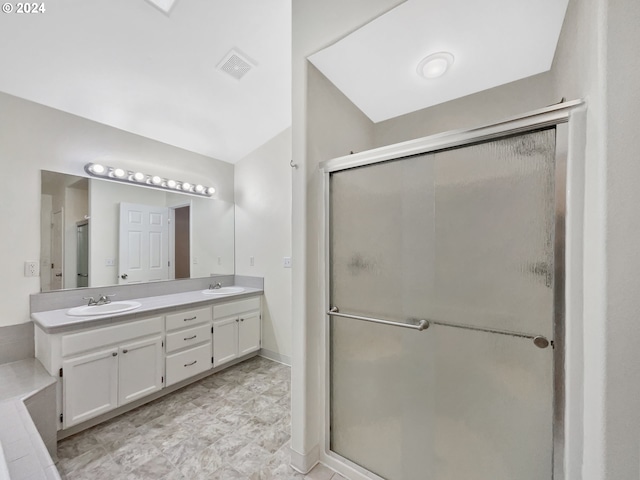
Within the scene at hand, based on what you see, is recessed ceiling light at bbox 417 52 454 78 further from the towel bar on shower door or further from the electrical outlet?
the electrical outlet

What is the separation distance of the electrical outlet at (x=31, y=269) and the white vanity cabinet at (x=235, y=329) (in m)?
1.32

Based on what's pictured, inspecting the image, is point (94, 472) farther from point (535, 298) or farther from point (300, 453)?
point (535, 298)

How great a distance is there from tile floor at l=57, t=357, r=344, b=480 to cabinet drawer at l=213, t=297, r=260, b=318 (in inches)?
26.7

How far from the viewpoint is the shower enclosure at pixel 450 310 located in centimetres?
97

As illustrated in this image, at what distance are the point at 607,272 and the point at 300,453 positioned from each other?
5.38 ft

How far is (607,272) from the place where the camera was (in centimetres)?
72

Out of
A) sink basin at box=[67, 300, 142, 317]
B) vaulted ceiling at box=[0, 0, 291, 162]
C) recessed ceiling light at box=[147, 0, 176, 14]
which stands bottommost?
sink basin at box=[67, 300, 142, 317]

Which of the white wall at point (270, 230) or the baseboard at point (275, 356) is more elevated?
the white wall at point (270, 230)

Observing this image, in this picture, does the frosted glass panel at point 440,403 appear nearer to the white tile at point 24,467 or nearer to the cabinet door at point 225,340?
the white tile at point 24,467

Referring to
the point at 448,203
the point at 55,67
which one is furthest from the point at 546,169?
the point at 55,67

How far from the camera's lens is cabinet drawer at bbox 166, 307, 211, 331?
2217mm

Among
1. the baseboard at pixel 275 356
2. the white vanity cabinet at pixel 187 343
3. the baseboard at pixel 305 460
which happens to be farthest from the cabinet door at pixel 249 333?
the baseboard at pixel 305 460

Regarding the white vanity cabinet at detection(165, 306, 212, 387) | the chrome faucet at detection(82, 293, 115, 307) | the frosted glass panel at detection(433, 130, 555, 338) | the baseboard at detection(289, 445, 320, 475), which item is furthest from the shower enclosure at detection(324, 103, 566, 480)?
the chrome faucet at detection(82, 293, 115, 307)

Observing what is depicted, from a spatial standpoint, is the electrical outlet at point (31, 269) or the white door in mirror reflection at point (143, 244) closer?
the electrical outlet at point (31, 269)
